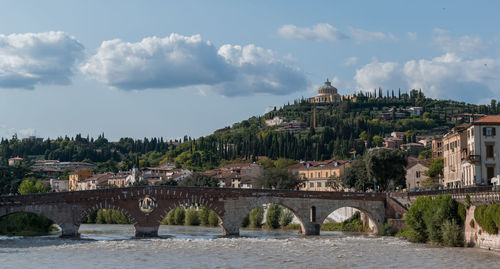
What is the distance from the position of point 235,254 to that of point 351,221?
2897cm

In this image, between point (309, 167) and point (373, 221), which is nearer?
point (373, 221)

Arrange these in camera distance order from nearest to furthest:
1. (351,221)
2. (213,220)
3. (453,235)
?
(453,235)
(351,221)
(213,220)

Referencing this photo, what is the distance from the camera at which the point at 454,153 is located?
69500mm

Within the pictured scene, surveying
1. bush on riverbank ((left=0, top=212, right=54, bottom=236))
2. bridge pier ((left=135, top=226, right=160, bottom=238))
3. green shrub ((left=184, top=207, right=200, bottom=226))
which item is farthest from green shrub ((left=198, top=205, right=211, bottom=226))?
bridge pier ((left=135, top=226, right=160, bottom=238))

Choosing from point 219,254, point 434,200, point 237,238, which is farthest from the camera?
point 237,238

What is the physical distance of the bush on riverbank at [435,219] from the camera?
43000 mm

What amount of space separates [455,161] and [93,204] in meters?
35.6

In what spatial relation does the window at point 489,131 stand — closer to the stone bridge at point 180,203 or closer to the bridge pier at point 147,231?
the stone bridge at point 180,203

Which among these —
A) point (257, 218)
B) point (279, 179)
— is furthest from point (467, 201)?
point (279, 179)

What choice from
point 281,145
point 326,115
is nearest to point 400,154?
point 281,145

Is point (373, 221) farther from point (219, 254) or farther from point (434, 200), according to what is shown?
point (219, 254)

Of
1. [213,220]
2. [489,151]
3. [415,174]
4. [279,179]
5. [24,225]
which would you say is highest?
[489,151]

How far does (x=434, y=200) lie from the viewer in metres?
45.7

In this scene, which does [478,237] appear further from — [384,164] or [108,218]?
[108,218]
